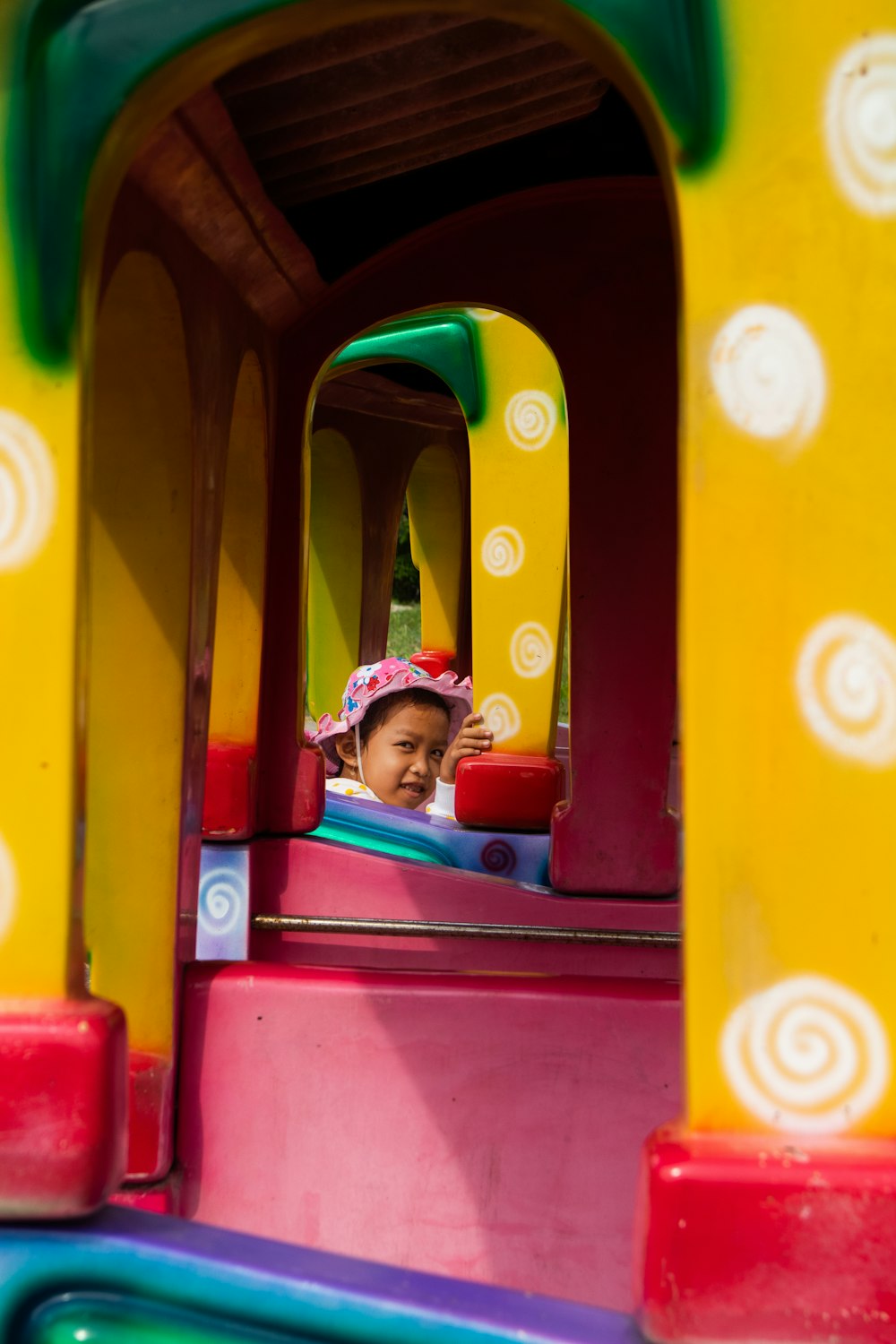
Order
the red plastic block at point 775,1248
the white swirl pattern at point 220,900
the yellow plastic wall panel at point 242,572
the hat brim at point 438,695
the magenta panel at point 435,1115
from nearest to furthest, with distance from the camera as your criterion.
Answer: the red plastic block at point 775,1248
the magenta panel at point 435,1115
the yellow plastic wall panel at point 242,572
the white swirl pattern at point 220,900
the hat brim at point 438,695

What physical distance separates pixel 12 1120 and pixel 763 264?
733 millimetres

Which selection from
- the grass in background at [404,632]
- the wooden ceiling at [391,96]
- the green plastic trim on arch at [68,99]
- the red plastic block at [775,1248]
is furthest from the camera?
the grass in background at [404,632]

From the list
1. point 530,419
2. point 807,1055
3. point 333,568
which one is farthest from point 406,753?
point 807,1055

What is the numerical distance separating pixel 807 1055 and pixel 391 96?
3.66 feet

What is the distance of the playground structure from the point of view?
2.53 feet

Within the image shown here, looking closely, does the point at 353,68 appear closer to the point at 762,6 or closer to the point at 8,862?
the point at 762,6

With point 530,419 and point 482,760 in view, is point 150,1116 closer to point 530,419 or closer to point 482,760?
point 482,760

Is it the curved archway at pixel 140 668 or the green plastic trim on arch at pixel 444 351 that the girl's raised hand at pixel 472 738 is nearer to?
the green plastic trim on arch at pixel 444 351

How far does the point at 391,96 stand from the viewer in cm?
142

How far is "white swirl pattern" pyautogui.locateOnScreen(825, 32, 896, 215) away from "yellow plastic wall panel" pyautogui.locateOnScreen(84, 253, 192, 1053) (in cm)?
81

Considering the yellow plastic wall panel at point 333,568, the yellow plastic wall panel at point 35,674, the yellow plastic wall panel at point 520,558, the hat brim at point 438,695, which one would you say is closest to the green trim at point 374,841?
the yellow plastic wall panel at point 520,558

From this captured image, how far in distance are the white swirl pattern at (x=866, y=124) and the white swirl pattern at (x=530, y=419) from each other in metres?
2.38

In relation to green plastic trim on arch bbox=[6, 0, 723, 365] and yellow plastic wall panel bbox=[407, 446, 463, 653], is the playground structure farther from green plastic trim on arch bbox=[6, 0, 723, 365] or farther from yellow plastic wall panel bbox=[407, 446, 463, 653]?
yellow plastic wall panel bbox=[407, 446, 463, 653]

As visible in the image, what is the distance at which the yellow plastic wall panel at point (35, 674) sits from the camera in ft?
2.85
